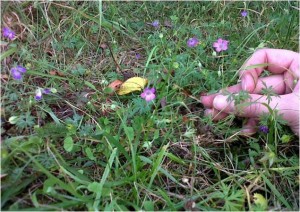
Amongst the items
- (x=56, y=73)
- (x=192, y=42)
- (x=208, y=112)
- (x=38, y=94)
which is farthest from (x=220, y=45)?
(x=38, y=94)

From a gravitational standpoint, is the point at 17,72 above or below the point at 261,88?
above

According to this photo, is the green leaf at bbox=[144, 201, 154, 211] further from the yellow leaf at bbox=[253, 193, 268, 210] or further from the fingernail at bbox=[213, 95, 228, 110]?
the fingernail at bbox=[213, 95, 228, 110]

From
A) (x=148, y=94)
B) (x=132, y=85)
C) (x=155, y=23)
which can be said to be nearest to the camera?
(x=148, y=94)

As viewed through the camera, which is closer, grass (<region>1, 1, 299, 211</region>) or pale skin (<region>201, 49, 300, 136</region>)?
grass (<region>1, 1, 299, 211</region>)

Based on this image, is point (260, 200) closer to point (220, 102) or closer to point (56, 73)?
point (220, 102)

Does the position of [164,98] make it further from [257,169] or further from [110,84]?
[257,169]

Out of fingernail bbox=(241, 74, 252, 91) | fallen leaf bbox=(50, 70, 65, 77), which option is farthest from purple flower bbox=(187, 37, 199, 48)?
fallen leaf bbox=(50, 70, 65, 77)
